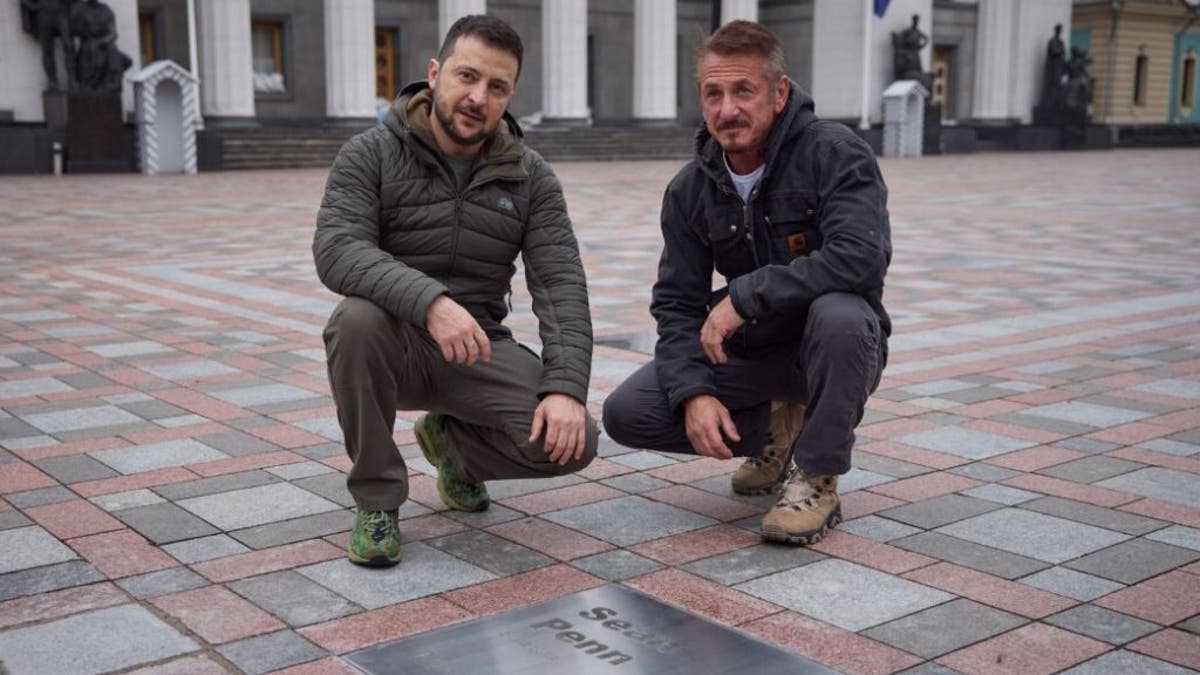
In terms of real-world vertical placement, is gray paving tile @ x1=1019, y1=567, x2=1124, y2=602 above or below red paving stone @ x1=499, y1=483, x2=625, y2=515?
above

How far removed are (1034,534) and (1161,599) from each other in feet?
1.85

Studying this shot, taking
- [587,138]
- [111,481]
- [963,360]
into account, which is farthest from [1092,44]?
[111,481]

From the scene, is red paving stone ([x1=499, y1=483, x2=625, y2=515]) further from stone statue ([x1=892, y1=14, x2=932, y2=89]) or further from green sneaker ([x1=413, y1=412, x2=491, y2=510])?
stone statue ([x1=892, y1=14, x2=932, y2=89])

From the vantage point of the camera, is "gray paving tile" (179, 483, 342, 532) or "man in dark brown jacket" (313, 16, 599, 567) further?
"gray paving tile" (179, 483, 342, 532)

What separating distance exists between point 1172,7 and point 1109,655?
54989mm

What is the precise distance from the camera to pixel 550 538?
3811 mm

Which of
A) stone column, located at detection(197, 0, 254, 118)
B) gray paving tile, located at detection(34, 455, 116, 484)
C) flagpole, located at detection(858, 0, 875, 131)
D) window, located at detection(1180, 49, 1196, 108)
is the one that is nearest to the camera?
gray paving tile, located at detection(34, 455, 116, 484)

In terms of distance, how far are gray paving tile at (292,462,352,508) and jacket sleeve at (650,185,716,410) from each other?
824 mm

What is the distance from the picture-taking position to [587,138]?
3281 cm

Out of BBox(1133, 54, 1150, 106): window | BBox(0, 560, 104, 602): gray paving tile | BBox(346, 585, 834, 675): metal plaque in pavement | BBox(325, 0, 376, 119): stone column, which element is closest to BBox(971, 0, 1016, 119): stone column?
BBox(1133, 54, 1150, 106): window

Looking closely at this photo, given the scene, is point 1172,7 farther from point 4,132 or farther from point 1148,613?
point 1148,613

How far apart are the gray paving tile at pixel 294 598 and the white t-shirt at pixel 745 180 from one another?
5.41ft

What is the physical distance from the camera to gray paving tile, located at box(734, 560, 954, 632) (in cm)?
321

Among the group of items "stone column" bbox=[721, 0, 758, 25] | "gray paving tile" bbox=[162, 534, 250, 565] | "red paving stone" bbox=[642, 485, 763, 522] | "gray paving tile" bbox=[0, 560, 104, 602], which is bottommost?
"red paving stone" bbox=[642, 485, 763, 522]
